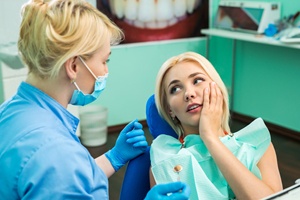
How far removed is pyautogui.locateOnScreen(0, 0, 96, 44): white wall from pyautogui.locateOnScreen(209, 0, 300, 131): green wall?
211 centimetres

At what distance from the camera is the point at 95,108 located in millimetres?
3580

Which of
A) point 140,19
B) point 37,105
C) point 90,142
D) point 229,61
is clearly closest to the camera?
point 37,105

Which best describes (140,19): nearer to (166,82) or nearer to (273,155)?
(166,82)

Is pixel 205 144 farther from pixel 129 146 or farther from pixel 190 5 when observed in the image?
pixel 190 5

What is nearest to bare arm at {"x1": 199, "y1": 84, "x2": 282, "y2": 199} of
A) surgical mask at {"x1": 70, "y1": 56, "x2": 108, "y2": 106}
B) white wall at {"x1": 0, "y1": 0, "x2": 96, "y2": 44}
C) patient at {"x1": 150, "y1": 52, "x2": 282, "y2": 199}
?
patient at {"x1": 150, "y1": 52, "x2": 282, "y2": 199}

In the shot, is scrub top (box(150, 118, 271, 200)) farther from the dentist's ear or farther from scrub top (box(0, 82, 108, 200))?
the dentist's ear

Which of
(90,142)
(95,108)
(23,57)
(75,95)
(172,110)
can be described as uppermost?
(23,57)

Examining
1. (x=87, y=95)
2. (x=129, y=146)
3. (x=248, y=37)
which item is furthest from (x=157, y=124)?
(x=248, y=37)

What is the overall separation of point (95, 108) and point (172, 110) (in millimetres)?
2146

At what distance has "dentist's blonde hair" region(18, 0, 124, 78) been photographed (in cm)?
112

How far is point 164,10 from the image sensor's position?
387 centimetres

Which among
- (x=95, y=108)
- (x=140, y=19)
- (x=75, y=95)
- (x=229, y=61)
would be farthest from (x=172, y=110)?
(x=229, y=61)

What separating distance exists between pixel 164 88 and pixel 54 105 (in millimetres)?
481

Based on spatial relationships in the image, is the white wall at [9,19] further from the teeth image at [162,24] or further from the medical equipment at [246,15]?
the medical equipment at [246,15]
